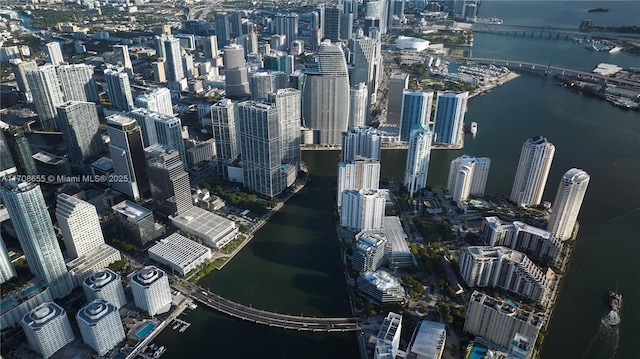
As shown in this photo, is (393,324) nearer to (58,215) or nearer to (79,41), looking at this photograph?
(58,215)

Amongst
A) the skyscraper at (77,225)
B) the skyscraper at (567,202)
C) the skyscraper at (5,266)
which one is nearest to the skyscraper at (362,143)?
the skyscraper at (567,202)

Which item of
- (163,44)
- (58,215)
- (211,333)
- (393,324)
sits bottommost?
(211,333)

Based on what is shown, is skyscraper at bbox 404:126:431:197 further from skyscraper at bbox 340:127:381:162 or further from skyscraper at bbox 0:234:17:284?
skyscraper at bbox 0:234:17:284

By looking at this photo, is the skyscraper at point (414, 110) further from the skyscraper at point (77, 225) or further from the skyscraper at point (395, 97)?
the skyscraper at point (77, 225)

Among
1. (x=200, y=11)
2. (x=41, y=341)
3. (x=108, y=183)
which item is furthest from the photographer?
(x=200, y=11)

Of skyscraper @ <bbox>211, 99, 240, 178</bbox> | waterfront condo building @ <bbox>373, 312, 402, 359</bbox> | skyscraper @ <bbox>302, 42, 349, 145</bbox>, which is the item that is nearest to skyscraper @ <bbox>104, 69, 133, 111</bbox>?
skyscraper @ <bbox>211, 99, 240, 178</bbox>

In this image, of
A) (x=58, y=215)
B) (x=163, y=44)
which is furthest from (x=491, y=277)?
(x=163, y=44)

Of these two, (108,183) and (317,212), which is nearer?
(317,212)
